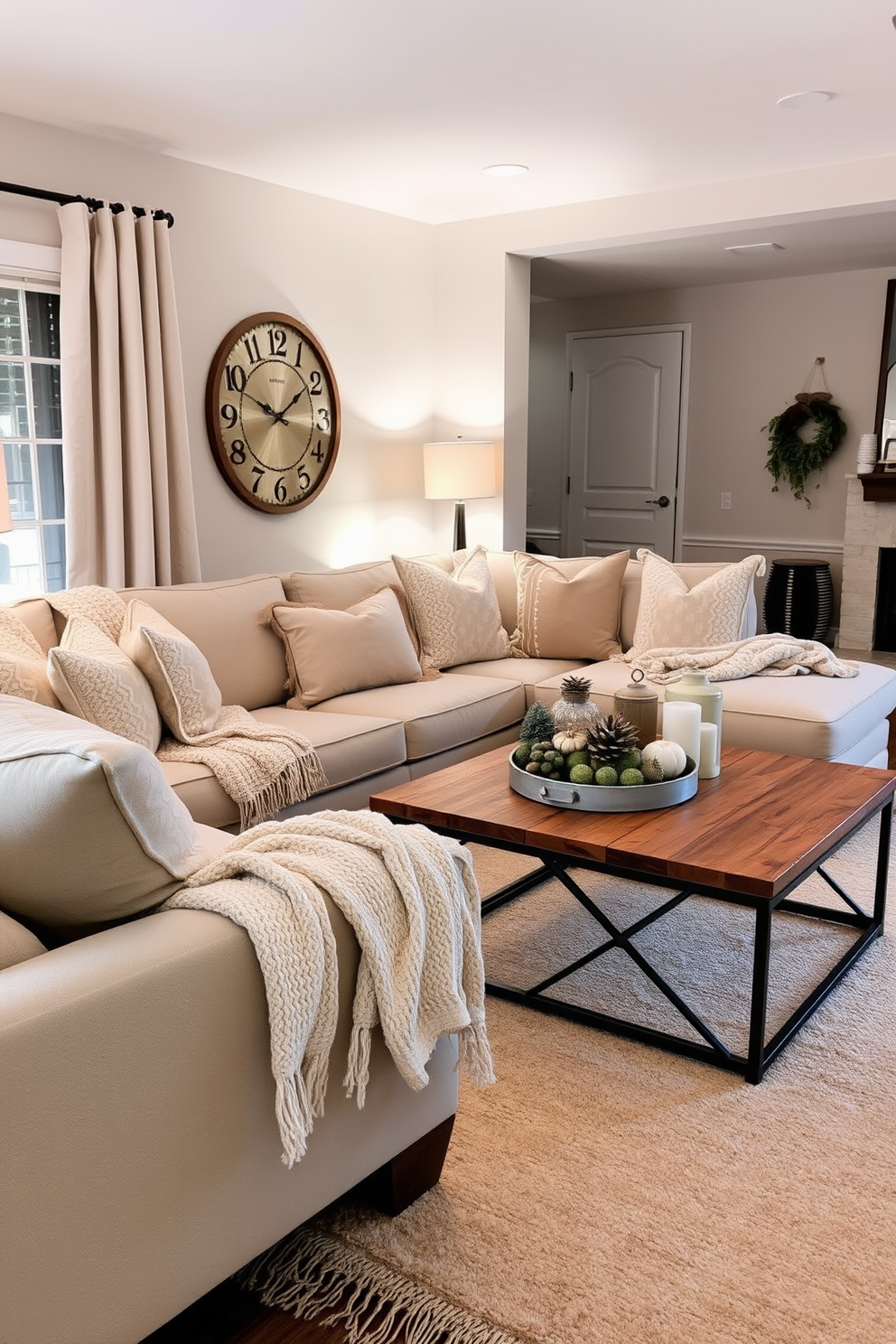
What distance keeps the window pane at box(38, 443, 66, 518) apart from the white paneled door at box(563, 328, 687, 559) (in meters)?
4.74

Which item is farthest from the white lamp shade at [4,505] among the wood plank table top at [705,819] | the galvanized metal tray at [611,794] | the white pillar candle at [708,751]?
the white pillar candle at [708,751]

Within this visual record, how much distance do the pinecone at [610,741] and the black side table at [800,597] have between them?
4.69 m

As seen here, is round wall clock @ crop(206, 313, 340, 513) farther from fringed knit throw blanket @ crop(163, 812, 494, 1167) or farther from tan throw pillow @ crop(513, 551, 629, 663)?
fringed knit throw blanket @ crop(163, 812, 494, 1167)

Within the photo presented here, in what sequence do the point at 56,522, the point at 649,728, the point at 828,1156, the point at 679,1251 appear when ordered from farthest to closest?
the point at 56,522, the point at 649,728, the point at 828,1156, the point at 679,1251

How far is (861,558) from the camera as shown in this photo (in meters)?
6.96

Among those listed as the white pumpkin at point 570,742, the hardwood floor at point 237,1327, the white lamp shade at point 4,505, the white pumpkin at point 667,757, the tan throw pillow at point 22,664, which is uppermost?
the white lamp shade at point 4,505

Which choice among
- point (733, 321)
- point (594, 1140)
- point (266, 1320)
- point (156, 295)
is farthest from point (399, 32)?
point (733, 321)

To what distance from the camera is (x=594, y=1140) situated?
80.0 inches

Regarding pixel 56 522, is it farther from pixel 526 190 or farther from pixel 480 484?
pixel 526 190

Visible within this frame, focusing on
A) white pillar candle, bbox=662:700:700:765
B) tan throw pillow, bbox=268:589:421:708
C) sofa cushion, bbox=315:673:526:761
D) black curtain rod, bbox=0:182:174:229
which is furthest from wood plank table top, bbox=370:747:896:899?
black curtain rod, bbox=0:182:174:229

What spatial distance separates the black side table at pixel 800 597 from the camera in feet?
22.6

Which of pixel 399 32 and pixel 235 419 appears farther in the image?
pixel 235 419

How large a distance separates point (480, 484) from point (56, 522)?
2.06 metres

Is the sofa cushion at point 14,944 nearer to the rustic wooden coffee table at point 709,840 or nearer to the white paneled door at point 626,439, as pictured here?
the rustic wooden coffee table at point 709,840
